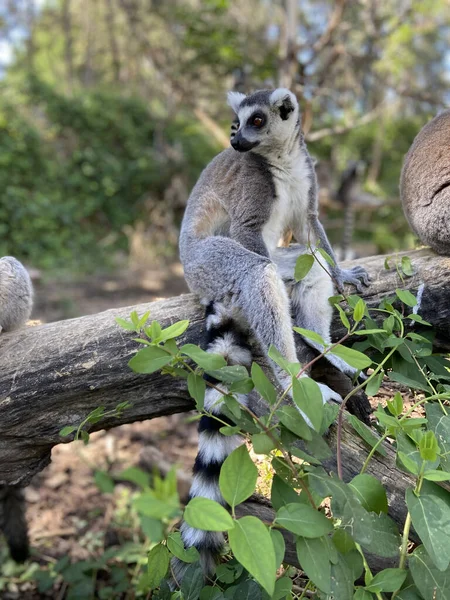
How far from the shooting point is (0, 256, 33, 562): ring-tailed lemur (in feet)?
10.9

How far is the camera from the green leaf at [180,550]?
1.93 metres

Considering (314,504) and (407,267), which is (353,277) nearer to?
(407,267)

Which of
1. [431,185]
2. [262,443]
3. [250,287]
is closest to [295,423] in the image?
[262,443]

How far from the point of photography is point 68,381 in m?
2.87

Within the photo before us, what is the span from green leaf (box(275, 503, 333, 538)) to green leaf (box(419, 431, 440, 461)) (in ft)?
1.38

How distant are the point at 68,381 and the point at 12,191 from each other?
40.1ft

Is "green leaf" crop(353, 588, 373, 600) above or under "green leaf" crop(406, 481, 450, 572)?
under

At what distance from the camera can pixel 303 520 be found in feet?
4.99

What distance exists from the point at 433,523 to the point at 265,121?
259 centimetres

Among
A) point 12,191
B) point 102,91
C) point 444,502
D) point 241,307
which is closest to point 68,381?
point 241,307

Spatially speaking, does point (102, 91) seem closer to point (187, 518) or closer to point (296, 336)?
point (296, 336)

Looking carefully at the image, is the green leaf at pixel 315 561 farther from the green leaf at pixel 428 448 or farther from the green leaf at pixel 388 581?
the green leaf at pixel 428 448

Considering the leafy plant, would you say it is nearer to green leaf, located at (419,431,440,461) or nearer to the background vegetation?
green leaf, located at (419,431,440,461)

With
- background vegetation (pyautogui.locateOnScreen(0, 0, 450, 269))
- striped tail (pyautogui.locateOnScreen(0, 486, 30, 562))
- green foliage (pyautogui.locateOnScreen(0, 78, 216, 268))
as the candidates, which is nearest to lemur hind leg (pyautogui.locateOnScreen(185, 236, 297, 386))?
striped tail (pyautogui.locateOnScreen(0, 486, 30, 562))
